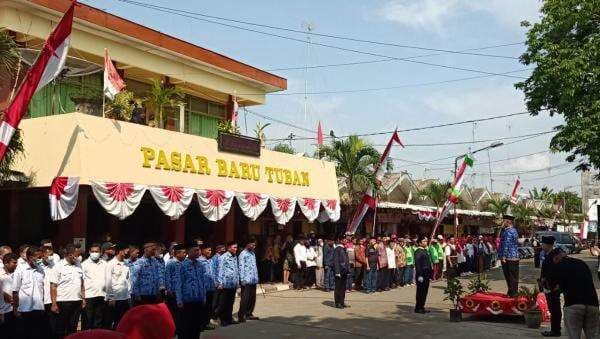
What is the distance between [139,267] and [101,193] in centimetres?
334

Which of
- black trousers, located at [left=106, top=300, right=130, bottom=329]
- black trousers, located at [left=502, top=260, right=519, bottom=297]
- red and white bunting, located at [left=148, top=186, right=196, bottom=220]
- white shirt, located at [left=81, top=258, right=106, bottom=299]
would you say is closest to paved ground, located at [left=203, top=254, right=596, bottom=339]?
black trousers, located at [left=502, top=260, right=519, bottom=297]

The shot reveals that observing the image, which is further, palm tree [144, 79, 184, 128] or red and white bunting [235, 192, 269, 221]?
red and white bunting [235, 192, 269, 221]

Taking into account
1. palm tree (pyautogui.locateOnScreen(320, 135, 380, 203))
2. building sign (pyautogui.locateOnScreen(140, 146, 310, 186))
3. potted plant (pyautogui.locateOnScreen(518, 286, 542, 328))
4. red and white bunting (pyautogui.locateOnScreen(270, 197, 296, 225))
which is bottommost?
potted plant (pyautogui.locateOnScreen(518, 286, 542, 328))

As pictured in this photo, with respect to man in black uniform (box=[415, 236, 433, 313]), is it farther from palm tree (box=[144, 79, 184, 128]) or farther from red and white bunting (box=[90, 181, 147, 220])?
palm tree (box=[144, 79, 184, 128])

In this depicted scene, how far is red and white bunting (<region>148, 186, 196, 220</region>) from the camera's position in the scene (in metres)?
14.9

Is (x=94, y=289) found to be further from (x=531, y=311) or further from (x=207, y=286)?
(x=531, y=311)

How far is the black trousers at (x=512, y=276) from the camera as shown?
13969 millimetres

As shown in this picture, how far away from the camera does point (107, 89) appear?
14.9 m

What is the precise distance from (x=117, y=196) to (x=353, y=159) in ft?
40.2

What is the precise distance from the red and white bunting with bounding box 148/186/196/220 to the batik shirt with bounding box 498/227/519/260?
789 cm

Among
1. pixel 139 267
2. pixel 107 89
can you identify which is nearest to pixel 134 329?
pixel 139 267

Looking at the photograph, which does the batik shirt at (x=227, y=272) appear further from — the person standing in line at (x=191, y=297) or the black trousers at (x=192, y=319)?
the black trousers at (x=192, y=319)

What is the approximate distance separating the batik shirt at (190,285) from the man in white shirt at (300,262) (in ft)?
29.0

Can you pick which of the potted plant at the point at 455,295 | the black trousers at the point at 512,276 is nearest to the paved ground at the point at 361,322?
the potted plant at the point at 455,295
